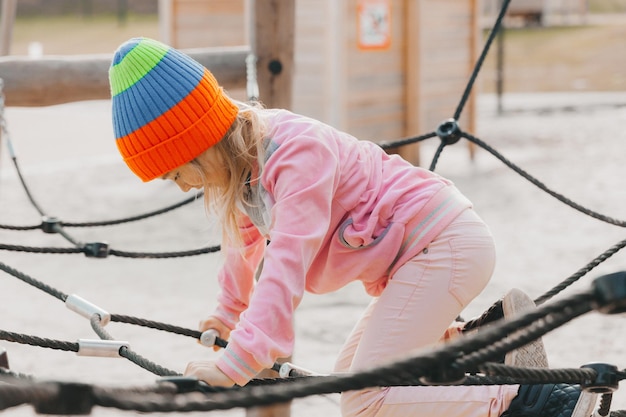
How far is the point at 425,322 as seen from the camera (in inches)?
69.4

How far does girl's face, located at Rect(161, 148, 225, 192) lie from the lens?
1737mm

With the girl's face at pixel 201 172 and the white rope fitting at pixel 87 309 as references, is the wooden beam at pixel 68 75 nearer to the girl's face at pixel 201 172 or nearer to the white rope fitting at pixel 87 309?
the white rope fitting at pixel 87 309

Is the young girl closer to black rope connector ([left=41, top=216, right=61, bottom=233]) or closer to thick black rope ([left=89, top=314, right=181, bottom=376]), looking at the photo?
thick black rope ([left=89, top=314, right=181, bottom=376])

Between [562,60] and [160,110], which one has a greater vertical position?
[160,110]

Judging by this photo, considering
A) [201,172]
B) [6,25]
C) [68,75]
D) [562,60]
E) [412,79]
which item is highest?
[6,25]

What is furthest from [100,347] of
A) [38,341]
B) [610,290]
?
[610,290]

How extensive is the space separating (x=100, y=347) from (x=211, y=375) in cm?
33

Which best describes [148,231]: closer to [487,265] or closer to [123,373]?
[123,373]

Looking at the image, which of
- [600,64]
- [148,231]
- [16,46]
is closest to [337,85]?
[148,231]

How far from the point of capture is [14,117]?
35.2ft

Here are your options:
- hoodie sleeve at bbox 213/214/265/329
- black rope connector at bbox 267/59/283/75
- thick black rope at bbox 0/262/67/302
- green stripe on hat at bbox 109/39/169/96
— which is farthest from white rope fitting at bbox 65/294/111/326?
black rope connector at bbox 267/59/283/75

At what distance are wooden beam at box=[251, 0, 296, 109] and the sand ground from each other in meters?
0.50

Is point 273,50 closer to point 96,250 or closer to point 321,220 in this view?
point 96,250

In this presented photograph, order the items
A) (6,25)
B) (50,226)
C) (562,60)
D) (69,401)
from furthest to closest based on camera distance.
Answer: (562,60) < (6,25) < (50,226) < (69,401)
